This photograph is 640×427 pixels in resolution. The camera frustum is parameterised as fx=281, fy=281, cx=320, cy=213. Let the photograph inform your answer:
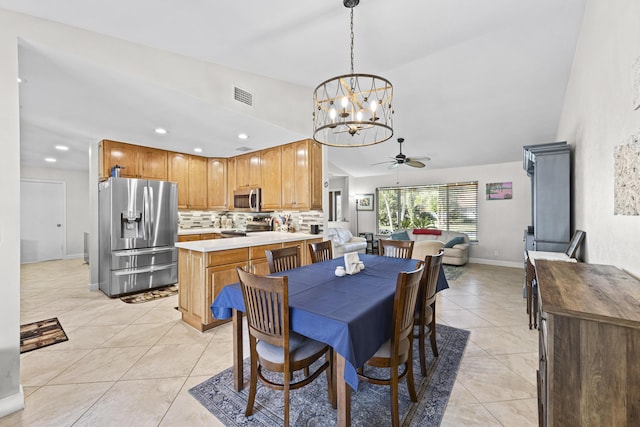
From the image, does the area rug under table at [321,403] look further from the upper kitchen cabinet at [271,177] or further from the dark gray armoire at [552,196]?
the upper kitchen cabinet at [271,177]

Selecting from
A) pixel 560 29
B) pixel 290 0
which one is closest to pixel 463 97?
pixel 560 29

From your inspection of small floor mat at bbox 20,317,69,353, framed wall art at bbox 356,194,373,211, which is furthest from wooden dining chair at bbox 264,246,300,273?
framed wall art at bbox 356,194,373,211

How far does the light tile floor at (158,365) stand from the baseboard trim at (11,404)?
4 cm

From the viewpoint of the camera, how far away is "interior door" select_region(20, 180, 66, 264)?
6555 mm

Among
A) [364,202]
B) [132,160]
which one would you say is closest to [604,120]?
[132,160]

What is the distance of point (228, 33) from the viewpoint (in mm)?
2521

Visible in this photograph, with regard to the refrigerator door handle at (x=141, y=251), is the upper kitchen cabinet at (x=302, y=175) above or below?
above

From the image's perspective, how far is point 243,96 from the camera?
10.8 feet

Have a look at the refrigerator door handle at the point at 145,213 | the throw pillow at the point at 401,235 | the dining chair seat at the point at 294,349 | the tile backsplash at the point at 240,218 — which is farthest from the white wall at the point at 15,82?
the throw pillow at the point at 401,235

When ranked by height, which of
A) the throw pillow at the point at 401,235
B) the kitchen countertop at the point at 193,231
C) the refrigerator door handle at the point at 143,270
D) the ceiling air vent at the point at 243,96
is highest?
the ceiling air vent at the point at 243,96

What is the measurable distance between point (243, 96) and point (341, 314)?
2842mm

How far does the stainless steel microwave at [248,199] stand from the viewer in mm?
4988

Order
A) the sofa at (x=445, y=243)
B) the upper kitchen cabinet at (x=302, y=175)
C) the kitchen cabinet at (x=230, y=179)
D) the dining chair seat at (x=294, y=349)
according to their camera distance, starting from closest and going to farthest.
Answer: the dining chair seat at (x=294, y=349)
the upper kitchen cabinet at (x=302, y=175)
the sofa at (x=445, y=243)
the kitchen cabinet at (x=230, y=179)

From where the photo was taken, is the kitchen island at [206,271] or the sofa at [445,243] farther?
the sofa at [445,243]
